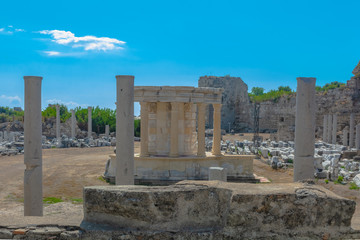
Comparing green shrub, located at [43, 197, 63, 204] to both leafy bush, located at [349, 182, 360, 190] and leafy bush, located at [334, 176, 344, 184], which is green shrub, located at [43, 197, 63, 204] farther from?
leafy bush, located at [334, 176, 344, 184]

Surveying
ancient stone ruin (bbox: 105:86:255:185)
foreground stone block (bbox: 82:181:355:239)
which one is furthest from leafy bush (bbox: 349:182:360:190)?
foreground stone block (bbox: 82:181:355:239)

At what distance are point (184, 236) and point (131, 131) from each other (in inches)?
186

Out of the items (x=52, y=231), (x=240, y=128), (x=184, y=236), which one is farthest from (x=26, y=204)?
(x=240, y=128)

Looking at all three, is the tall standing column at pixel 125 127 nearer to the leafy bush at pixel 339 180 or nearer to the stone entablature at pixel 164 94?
the stone entablature at pixel 164 94

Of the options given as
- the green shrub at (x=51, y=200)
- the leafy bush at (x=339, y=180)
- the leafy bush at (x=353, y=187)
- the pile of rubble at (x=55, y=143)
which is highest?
the pile of rubble at (x=55, y=143)

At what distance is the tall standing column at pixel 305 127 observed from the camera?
8.12 metres

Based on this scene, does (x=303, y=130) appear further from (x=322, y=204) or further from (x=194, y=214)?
(x=194, y=214)

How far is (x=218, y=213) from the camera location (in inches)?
165

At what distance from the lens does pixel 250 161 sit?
1487 cm

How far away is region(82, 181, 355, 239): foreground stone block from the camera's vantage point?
162 inches

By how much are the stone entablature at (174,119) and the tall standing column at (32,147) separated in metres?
6.29

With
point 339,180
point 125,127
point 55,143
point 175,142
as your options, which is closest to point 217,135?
point 175,142

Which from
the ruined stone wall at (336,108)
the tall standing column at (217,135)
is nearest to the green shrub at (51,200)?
the tall standing column at (217,135)

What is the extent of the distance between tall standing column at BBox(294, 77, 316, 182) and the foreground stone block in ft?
13.8
